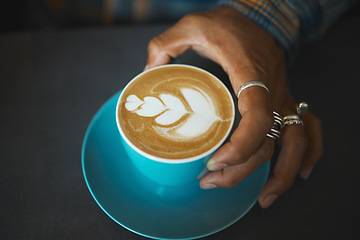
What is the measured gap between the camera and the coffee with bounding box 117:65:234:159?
2.25 feet

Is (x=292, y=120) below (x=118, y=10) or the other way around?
below

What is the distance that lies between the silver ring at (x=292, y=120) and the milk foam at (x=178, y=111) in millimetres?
272

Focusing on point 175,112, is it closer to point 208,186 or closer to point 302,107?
point 208,186

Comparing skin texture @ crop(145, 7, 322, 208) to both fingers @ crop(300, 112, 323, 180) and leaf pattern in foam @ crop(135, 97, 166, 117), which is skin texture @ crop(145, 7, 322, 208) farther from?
leaf pattern in foam @ crop(135, 97, 166, 117)

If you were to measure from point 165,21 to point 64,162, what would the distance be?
0.85m

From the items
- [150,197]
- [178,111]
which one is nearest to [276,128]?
[178,111]

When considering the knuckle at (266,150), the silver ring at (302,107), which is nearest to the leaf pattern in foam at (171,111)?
the knuckle at (266,150)

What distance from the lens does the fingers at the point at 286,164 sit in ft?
2.57

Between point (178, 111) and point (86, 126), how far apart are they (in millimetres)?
369

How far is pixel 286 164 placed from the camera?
83cm

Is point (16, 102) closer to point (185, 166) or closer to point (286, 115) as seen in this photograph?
point (185, 166)

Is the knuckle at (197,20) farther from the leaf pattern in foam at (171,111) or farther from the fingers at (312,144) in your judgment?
the fingers at (312,144)

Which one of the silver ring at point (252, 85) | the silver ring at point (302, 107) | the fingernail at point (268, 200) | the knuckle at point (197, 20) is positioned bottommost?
the fingernail at point (268, 200)

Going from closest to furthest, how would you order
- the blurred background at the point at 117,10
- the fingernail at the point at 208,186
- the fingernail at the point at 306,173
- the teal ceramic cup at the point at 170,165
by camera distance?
the teal ceramic cup at the point at 170,165, the fingernail at the point at 208,186, the fingernail at the point at 306,173, the blurred background at the point at 117,10
